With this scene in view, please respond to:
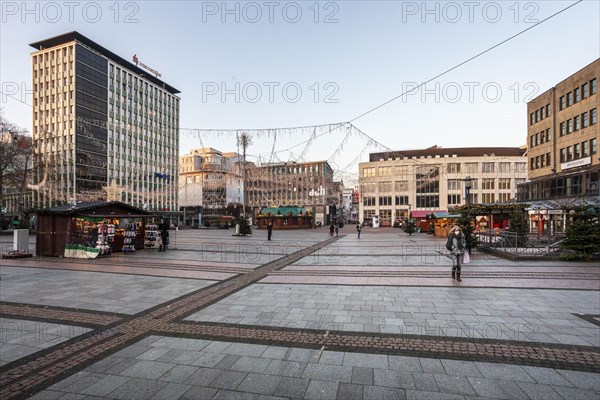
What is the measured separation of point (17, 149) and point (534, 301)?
163 feet

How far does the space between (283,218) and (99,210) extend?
41414 mm

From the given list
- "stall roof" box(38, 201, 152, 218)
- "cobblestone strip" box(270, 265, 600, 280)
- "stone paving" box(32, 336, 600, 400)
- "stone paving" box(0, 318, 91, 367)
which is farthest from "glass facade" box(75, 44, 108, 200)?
"stone paving" box(32, 336, 600, 400)

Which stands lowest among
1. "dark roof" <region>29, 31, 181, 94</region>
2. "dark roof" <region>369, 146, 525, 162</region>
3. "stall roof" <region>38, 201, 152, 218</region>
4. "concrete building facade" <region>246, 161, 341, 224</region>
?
"stall roof" <region>38, 201, 152, 218</region>

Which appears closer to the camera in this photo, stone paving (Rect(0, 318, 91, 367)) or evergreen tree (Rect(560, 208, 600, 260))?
stone paving (Rect(0, 318, 91, 367))

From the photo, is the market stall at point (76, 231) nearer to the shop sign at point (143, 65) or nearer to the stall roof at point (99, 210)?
the stall roof at point (99, 210)

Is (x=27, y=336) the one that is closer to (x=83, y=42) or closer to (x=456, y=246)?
(x=456, y=246)

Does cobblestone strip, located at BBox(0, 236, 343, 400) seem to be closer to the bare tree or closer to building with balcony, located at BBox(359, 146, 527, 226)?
the bare tree

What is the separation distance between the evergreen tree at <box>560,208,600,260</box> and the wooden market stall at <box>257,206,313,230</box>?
45176 mm

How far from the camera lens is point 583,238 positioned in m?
14.5

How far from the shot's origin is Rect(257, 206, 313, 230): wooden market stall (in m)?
57.2

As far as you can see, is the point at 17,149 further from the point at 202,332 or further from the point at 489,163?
the point at 489,163

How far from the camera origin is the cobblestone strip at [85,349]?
3.99m

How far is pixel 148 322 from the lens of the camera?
20.7 ft

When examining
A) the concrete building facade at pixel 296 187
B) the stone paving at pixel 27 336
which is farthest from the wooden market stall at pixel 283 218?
the stone paving at pixel 27 336
